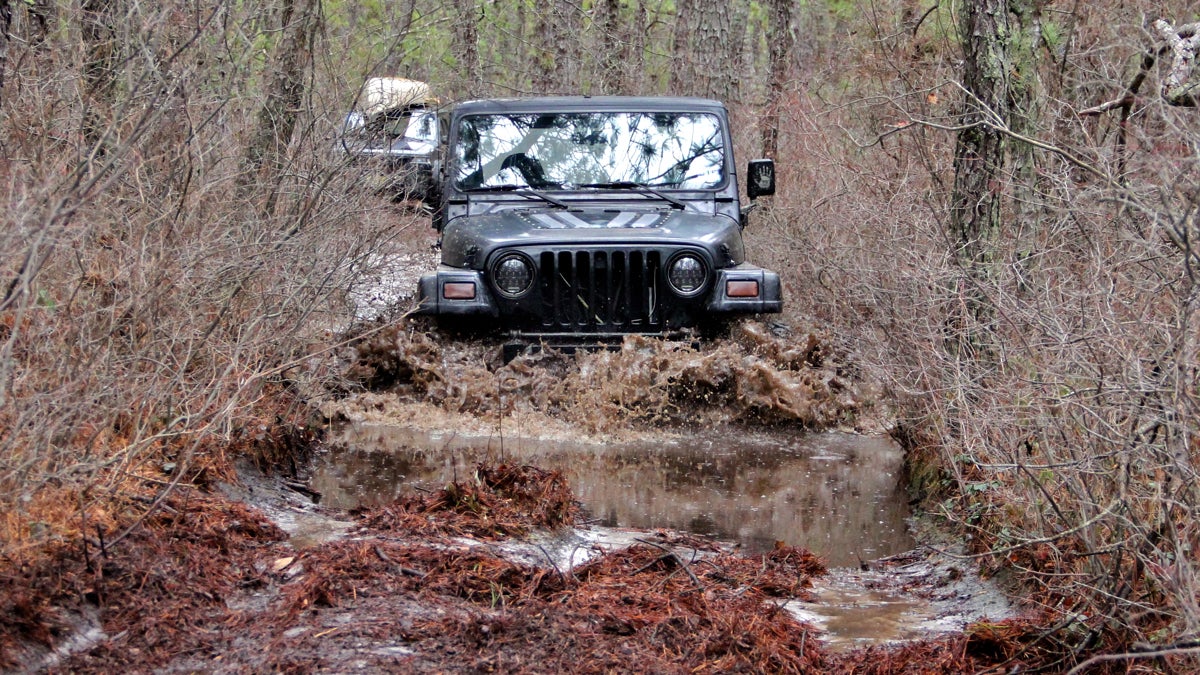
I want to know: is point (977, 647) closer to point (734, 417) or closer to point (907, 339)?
point (907, 339)

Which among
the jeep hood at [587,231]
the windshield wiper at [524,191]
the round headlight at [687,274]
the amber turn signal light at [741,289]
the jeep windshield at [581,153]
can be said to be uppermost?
the jeep windshield at [581,153]

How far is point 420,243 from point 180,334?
541 cm

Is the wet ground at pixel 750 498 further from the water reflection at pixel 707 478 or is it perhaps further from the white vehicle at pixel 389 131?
the white vehicle at pixel 389 131

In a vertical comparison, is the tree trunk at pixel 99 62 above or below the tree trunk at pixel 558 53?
below

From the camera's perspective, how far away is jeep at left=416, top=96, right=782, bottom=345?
750 centimetres

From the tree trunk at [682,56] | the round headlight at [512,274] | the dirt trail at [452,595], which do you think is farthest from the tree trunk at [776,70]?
the dirt trail at [452,595]

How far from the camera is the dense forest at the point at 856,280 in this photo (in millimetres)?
3414

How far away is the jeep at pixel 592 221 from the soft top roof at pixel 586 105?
0.01 m

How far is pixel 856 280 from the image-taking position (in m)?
7.64

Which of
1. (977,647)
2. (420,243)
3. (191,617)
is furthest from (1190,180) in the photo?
(420,243)

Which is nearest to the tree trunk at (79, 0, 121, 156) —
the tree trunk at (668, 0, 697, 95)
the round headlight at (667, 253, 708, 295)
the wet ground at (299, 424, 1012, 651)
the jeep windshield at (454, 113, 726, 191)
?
the wet ground at (299, 424, 1012, 651)

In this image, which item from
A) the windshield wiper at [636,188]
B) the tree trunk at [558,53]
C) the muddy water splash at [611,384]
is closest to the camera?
the muddy water splash at [611,384]

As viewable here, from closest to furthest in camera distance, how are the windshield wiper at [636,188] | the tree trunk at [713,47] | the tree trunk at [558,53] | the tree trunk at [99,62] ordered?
the tree trunk at [99,62] → the windshield wiper at [636,188] → the tree trunk at [713,47] → the tree trunk at [558,53]

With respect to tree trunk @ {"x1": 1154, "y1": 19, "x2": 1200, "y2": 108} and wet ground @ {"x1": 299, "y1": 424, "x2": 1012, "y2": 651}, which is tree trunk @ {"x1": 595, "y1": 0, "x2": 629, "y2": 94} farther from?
tree trunk @ {"x1": 1154, "y1": 19, "x2": 1200, "y2": 108}
